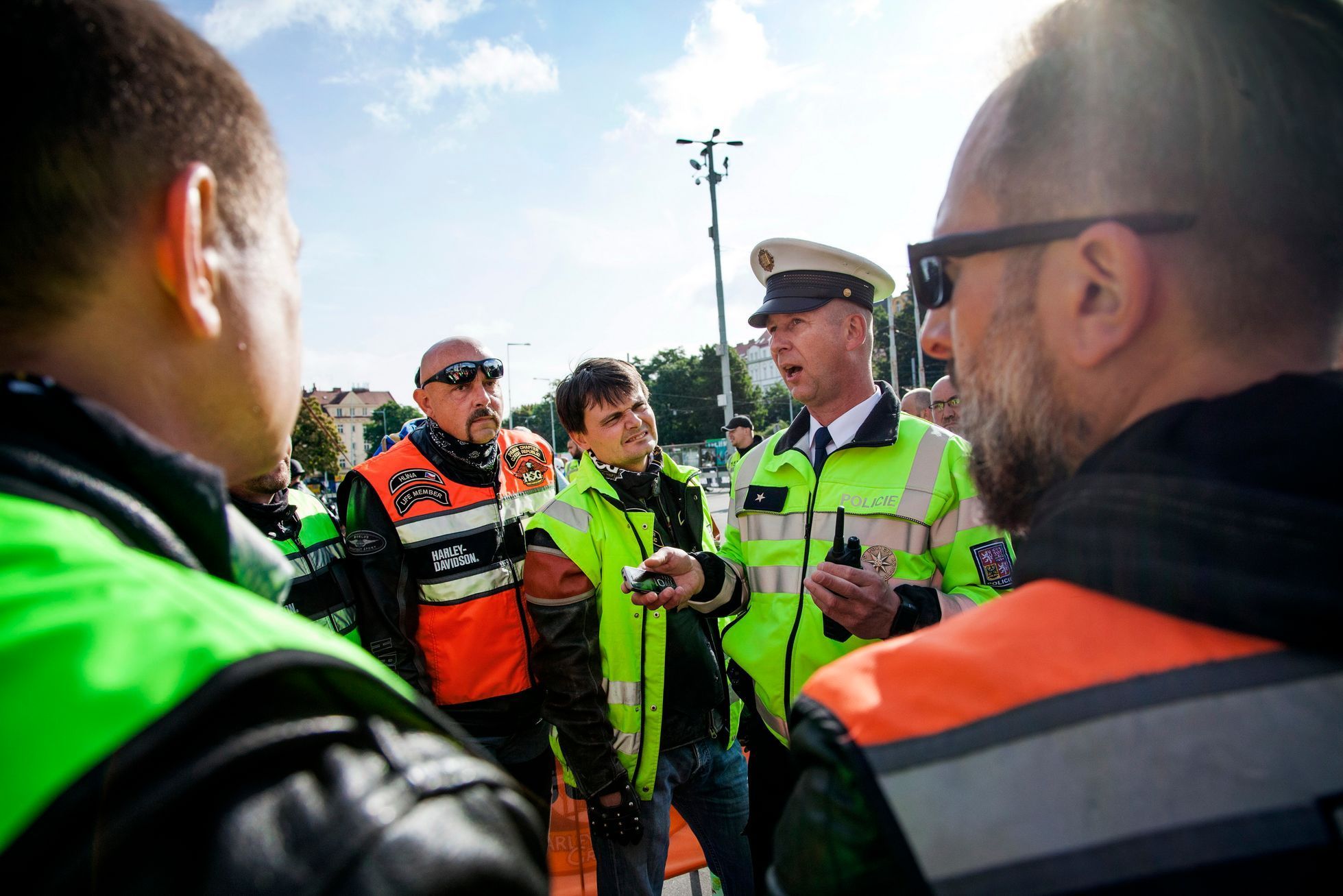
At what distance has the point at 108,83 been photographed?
2.67ft

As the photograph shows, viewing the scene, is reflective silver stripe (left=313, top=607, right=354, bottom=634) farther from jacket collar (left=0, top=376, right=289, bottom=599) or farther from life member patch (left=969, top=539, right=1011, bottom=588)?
life member patch (left=969, top=539, right=1011, bottom=588)

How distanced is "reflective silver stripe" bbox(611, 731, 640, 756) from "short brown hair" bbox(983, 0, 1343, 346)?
8.20 feet

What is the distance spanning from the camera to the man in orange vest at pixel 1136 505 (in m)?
0.71

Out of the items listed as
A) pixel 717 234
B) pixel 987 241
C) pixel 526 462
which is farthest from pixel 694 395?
pixel 987 241

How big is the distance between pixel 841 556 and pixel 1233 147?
146 centimetres

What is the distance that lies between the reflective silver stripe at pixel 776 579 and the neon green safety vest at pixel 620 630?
44cm

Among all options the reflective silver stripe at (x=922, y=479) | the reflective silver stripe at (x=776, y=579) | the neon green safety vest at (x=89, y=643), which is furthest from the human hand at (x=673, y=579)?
the neon green safety vest at (x=89, y=643)

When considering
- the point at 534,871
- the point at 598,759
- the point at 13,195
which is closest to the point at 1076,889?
the point at 534,871

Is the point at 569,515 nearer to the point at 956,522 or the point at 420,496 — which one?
the point at 420,496

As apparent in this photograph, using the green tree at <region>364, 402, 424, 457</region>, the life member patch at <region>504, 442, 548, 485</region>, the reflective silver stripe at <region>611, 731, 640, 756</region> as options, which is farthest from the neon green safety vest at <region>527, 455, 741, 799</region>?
the green tree at <region>364, 402, 424, 457</region>

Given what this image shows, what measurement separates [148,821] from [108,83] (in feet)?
2.69

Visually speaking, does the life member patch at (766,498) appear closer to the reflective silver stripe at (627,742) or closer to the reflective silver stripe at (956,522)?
the reflective silver stripe at (956,522)

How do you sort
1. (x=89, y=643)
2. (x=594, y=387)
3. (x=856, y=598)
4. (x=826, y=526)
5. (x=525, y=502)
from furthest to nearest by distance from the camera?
(x=525, y=502) < (x=594, y=387) < (x=826, y=526) < (x=856, y=598) < (x=89, y=643)

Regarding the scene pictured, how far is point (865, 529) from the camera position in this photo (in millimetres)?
2512
